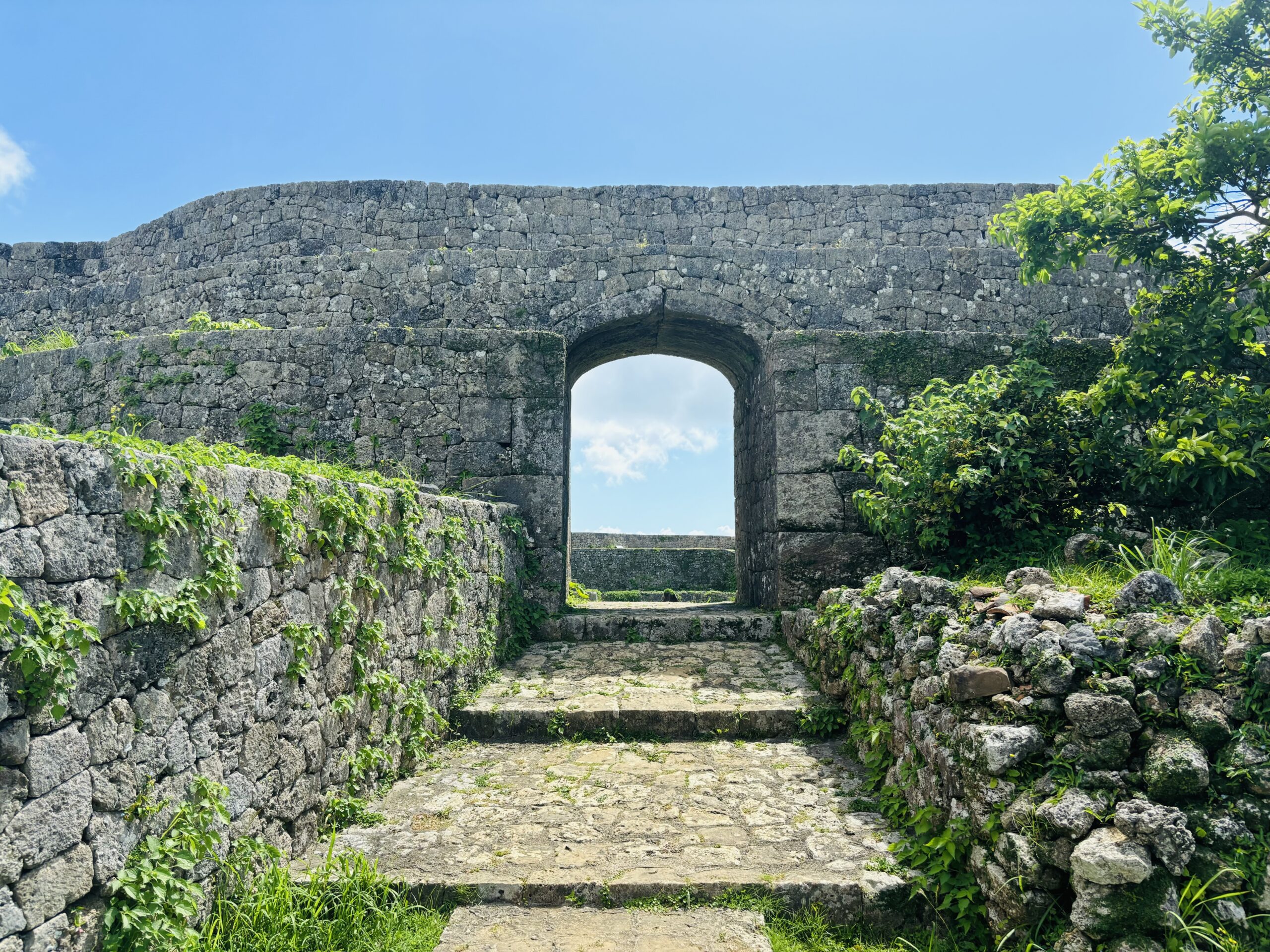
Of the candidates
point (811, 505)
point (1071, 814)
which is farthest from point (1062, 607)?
point (811, 505)

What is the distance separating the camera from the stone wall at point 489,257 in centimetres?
1023

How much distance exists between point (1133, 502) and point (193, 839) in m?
6.28

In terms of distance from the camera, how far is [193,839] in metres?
2.89

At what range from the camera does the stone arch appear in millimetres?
8547

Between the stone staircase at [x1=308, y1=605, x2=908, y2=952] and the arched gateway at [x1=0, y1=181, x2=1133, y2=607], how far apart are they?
215 cm

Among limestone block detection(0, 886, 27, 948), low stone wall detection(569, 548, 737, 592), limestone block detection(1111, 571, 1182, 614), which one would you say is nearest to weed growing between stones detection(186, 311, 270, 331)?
limestone block detection(0, 886, 27, 948)

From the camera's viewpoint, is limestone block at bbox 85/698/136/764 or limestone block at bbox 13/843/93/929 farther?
limestone block at bbox 85/698/136/764

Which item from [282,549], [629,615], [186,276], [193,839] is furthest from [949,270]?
[186,276]

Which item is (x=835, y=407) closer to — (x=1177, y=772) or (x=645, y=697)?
(x=645, y=697)

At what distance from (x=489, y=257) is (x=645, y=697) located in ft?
22.5

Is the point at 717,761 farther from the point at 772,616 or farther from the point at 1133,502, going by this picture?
the point at 1133,502

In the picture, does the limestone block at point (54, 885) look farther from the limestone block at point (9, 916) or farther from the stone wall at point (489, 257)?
the stone wall at point (489, 257)

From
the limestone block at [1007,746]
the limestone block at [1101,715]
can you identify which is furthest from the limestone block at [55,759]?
the limestone block at [1101,715]

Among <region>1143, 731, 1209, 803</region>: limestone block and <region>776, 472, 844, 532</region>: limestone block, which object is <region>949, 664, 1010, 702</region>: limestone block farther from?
<region>776, 472, 844, 532</region>: limestone block
